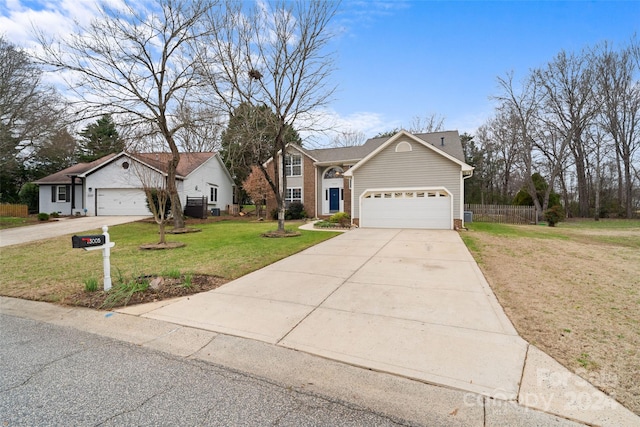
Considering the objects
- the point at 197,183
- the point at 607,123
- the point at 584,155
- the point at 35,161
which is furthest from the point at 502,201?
the point at 35,161

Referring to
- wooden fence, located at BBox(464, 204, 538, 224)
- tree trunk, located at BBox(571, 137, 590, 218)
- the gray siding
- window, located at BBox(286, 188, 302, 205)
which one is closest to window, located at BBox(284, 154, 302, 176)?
window, located at BBox(286, 188, 302, 205)

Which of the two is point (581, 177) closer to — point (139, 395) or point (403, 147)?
point (403, 147)

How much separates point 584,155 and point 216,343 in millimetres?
37100

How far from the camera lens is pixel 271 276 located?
21.2 feet

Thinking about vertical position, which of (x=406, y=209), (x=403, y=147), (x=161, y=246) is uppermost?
(x=403, y=147)

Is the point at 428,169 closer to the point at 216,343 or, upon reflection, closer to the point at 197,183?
the point at 216,343

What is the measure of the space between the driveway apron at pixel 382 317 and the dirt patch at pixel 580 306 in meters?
0.36

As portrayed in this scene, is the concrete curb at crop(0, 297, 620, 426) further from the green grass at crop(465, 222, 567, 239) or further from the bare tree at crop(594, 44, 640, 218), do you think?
the bare tree at crop(594, 44, 640, 218)

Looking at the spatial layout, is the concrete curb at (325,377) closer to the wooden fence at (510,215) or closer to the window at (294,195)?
the window at (294,195)

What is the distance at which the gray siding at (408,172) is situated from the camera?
50.0 ft

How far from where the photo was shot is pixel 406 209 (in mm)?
15836

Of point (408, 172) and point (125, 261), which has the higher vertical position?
point (408, 172)

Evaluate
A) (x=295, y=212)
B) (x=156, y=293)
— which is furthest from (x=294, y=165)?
(x=156, y=293)

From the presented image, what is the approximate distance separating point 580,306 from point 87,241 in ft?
26.5
